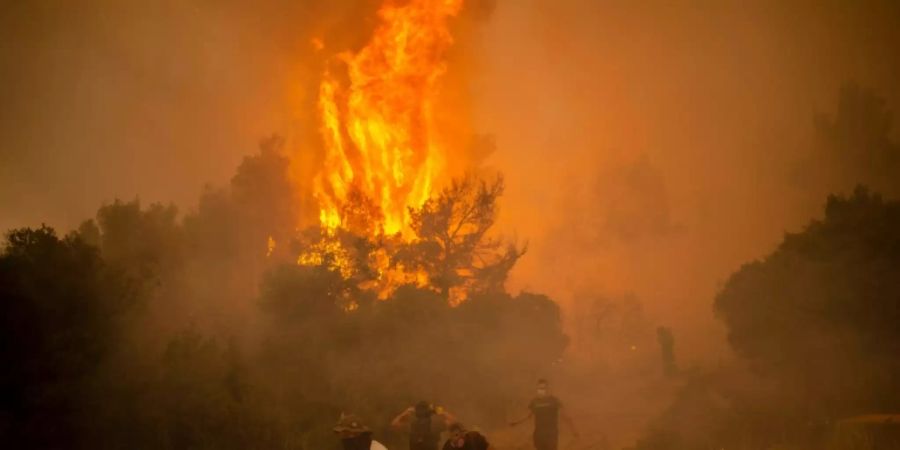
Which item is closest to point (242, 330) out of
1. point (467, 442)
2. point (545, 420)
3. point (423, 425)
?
point (545, 420)

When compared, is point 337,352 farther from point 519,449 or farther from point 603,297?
point 603,297

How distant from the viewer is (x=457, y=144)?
52.8 metres

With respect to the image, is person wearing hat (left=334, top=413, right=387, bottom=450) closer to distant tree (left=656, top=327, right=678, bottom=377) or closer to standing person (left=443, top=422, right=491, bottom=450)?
standing person (left=443, top=422, right=491, bottom=450)

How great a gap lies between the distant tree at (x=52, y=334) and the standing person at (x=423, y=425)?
618 cm

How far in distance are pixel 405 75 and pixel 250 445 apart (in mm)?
38712

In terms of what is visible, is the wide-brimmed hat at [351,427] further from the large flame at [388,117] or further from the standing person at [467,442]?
the large flame at [388,117]

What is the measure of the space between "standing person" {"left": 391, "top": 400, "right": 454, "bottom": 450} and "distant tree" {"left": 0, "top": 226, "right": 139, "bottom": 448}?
243 inches

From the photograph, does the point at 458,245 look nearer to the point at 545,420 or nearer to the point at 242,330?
the point at 242,330

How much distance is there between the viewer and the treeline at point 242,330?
1203 cm

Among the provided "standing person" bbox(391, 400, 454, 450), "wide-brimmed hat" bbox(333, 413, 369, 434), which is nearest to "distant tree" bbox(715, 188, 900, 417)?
"standing person" bbox(391, 400, 454, 450)

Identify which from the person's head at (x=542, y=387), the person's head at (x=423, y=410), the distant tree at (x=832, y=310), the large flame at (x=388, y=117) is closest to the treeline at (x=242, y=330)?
the person's head at (x=423, y=410)

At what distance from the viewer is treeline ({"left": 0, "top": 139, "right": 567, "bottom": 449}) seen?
1203cm

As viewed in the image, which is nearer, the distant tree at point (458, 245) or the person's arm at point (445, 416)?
the person's arm at point (445, 416)

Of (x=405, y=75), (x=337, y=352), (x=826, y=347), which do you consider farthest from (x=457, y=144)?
(x=826, y=347)
